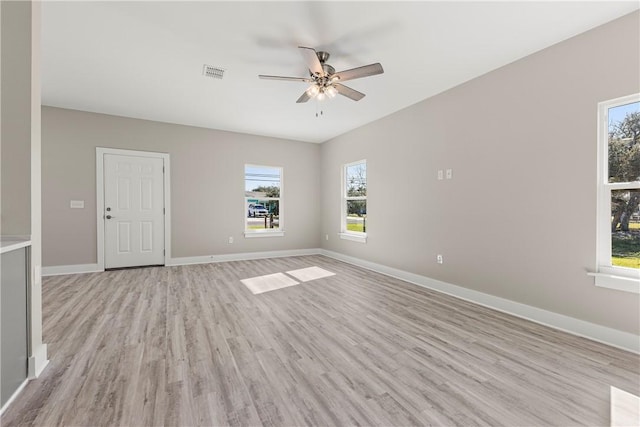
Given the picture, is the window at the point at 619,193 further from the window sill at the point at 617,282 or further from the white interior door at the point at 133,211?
the white interior door at the point at 133,211

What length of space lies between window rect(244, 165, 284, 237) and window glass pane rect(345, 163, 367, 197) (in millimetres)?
1700

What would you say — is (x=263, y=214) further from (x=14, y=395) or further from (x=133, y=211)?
(x=14, y=395)

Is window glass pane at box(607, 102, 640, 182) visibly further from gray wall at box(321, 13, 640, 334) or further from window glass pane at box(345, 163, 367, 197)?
window glass pane at box(345, 163, 367, 197)

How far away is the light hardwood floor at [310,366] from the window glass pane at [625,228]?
2.54ft

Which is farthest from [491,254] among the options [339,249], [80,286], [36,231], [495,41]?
[80,286]

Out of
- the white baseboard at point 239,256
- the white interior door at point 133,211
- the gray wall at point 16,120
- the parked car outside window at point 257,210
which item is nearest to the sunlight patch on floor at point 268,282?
the white baseboard at point 239,256

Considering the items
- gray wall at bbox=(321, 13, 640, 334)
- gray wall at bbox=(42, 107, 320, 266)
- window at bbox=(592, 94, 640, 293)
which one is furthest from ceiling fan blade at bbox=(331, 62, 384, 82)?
gray wall at bbox=(42, 107, 320, 266)

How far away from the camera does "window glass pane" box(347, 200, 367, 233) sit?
17.6ft

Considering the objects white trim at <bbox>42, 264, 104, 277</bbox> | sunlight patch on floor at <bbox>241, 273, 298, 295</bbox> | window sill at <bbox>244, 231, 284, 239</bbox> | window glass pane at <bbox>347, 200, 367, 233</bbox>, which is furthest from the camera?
window sill at <bbox>244, 231, 284, 239</bbox>

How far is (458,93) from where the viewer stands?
11.5 feet

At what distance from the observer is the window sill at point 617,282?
2180 mm

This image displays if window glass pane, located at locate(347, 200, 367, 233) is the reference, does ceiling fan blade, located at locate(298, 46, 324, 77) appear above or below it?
above

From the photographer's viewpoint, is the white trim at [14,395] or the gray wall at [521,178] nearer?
the white trim at [14,395]

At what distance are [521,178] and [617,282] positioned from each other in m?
1.20
